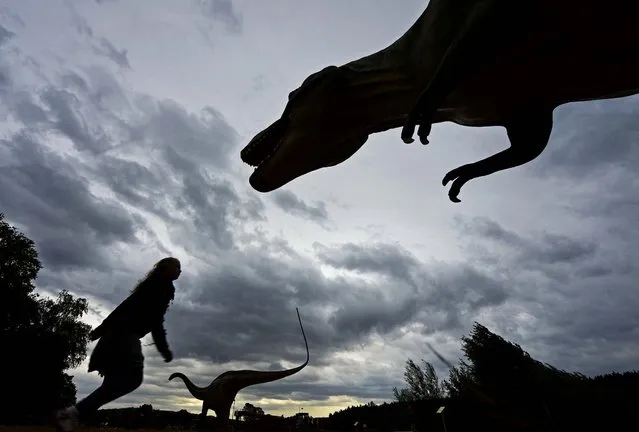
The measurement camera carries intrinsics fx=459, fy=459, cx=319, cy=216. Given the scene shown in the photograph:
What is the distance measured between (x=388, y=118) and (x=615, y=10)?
118 cm

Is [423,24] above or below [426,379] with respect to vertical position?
below

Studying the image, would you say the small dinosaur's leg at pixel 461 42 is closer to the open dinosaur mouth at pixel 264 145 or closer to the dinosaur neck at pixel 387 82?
the dinosaur neck at pixel 387 82

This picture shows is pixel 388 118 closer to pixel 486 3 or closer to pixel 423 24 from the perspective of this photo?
pixel 423 24

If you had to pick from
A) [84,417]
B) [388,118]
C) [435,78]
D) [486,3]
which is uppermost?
[388,118]

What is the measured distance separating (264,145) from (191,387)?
1139 cm

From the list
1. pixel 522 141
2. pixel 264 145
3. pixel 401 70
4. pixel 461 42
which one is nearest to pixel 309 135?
pixel 264 145

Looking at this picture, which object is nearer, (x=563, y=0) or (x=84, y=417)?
(x=563, y=0)

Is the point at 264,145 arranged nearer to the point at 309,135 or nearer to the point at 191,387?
the point at 309,135

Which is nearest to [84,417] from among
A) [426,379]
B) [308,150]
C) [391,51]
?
[308,150]

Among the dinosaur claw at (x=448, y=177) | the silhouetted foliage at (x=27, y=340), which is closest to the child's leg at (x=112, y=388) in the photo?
the dinosaur claw at (x=448, y=177)

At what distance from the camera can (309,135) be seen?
2.74m

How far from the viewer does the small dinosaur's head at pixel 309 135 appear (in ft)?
8.71

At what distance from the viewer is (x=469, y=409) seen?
50.6 feet

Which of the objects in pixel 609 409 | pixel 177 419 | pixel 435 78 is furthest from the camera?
pixel 177 419
